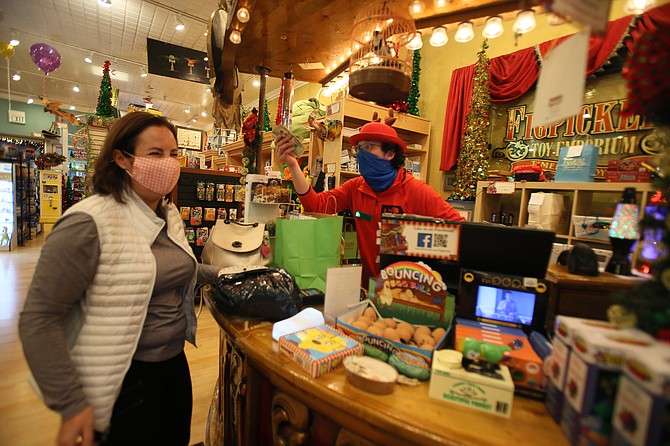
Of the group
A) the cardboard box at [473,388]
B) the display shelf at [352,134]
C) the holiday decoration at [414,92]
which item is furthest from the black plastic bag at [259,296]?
the holiday decoration at [414,92]

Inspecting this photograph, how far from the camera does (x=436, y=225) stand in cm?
130

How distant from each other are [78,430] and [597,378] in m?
1.42

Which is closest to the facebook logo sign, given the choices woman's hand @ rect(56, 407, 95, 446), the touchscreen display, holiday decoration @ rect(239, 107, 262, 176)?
the touchscreen display

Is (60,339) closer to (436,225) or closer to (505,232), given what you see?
(436,225)

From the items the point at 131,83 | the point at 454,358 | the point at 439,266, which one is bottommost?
the point at 454,358

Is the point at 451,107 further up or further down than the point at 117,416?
further up

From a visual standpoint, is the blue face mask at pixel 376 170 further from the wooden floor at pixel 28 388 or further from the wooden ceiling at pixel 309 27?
the wooden floor at pixel 28 388

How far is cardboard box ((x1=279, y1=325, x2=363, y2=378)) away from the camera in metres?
0.97

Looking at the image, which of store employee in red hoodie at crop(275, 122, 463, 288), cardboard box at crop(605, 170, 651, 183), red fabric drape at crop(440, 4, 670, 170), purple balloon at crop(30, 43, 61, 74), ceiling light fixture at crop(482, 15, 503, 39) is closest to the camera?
ceiling light fixture at crop(482, 15, 503, 39)

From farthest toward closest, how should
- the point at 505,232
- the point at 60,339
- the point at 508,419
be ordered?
the point at 505,232 < the point at 60,339 < the point at 508,419

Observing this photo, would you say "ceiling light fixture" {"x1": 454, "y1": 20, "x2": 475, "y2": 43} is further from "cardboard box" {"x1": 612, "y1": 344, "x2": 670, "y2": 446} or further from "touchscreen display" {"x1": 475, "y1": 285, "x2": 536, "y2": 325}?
"cardboard box" {"x1": 612, "y1": 344, "x2": 670, "y2": 446}

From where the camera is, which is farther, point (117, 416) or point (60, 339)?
point (117, 416)

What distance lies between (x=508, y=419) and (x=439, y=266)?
0.62 meters

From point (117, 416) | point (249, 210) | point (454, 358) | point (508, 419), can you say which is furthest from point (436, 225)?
point (249, 210)
